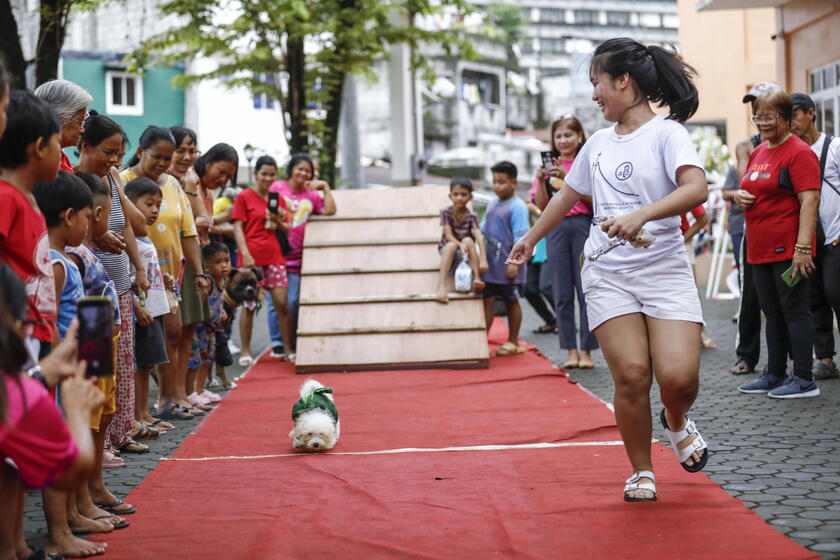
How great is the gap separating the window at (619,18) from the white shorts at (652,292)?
282 ft

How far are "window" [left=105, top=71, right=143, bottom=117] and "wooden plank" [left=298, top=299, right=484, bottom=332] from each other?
27.7 meters

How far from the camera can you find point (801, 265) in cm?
755

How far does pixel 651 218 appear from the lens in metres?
4.59

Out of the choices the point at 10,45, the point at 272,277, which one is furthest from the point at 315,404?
the point at 10,45

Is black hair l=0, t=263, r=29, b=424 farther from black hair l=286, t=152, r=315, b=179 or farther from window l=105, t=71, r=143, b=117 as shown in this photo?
window l=105, t=71, r=143, b=117

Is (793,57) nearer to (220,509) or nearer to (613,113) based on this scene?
(613,113)

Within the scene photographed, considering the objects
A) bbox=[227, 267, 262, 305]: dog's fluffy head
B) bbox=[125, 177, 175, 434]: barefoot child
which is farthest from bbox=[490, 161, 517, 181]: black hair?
bbox=[125, 177, 175, 434]: barefoot child

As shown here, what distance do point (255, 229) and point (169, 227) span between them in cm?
352

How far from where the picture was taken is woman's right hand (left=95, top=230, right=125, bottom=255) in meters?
5.71

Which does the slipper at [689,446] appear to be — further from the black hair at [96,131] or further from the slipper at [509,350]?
the slipper at [509,350]

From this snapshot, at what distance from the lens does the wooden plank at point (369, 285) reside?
429 inches

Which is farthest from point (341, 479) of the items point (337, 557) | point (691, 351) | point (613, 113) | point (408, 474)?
point (613, 113)

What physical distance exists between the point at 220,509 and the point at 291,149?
14799 mm

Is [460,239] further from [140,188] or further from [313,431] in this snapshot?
[313,431]
